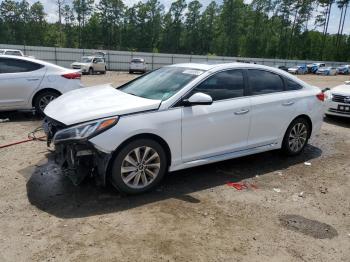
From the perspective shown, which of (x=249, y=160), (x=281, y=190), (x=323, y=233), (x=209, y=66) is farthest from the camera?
(x=249, y=160)

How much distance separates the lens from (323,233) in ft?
13.0

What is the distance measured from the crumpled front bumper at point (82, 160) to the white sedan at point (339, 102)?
712 centimetres

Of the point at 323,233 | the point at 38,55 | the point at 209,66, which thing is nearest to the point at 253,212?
the point at 323,233

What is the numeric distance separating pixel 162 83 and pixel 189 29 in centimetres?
8728

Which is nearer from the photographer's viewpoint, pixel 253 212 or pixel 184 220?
pixel 184 220

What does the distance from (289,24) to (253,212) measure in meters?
86.3

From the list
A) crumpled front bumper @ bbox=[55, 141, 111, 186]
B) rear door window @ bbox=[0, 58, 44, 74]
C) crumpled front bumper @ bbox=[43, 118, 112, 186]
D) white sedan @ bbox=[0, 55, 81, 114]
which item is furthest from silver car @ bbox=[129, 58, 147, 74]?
crumpled front bumper @ bbox=[55, 141, 111, 186]

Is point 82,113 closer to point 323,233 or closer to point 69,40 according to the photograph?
point 323,233

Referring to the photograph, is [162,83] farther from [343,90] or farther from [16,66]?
[343,90]

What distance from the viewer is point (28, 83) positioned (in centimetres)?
848

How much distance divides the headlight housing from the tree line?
249ft

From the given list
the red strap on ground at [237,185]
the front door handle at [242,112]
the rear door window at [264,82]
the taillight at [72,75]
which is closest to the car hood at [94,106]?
the front door handle at [242,112]

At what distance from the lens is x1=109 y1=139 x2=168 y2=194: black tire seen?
4.37 metres

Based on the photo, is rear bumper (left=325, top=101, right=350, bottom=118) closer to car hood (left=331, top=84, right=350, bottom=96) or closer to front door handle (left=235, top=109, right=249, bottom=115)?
car hood (left=331, top=84, right=350, bottom=96)
